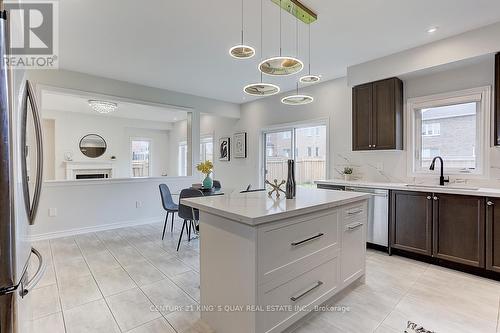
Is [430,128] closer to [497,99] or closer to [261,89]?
[497,99]

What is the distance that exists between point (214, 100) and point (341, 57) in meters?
3.27

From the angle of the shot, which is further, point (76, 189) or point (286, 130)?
point (286, 130)

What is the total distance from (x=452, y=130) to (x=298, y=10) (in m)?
2.64

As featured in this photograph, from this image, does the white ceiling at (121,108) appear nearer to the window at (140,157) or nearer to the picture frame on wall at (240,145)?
the window at (140,157)

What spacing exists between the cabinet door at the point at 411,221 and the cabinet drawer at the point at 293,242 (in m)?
1.60

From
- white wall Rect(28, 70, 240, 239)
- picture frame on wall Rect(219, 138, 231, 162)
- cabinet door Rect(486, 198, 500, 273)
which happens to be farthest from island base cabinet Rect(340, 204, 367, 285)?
picture frame on wall Rect(219, 138, 231, 162)

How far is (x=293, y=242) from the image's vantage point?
68.0 inches

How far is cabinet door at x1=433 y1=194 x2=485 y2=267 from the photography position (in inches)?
104

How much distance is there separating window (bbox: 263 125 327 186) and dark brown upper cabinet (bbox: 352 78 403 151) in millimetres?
938

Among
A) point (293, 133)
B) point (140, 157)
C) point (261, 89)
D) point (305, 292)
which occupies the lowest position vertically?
point (305, 292)

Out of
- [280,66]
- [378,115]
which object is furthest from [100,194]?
[378,115]

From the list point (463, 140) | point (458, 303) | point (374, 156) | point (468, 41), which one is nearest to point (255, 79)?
point (374, 156)

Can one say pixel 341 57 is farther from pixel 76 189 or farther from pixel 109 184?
pixel 76 189

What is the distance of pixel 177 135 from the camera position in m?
8.73
